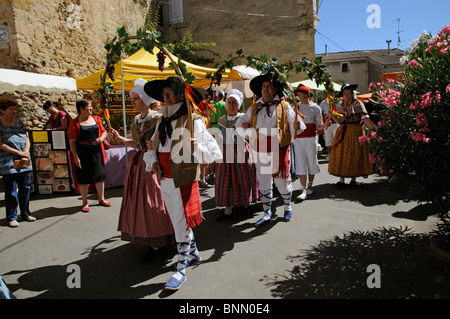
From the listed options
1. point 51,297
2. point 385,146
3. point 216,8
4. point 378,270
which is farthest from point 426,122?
point 216,8

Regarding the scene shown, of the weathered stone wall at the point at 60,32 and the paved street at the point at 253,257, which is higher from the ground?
the weathered stone wall at the point at 60,32

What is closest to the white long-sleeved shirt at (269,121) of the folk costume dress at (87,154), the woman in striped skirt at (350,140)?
the woman in striped skirt at (350,140)

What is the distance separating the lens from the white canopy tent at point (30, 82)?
597cm

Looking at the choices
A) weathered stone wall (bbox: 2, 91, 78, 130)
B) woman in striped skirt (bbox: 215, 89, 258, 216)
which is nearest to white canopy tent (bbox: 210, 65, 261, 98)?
woman in striped skirt (bbox: 215, 89, 258, 216)

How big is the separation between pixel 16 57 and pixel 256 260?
862 cm

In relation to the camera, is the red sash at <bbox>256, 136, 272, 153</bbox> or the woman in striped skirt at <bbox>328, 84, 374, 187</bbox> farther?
the woman in striped skirt at <bbox>328, 84, 374, 187</bbox>

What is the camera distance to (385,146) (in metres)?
2.97

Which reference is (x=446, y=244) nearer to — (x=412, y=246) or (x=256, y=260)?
(x=412, y=246)

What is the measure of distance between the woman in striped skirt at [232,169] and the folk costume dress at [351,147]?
2.30 meters

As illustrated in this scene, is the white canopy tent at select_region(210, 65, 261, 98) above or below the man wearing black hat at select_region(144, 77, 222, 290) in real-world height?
above

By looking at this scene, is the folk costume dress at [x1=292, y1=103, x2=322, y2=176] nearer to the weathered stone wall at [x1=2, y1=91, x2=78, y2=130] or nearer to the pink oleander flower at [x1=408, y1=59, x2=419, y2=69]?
the pink oleander flower at [x1=408, y1=59, x2=419, y2=69]

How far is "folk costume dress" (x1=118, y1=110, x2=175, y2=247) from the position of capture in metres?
3.42

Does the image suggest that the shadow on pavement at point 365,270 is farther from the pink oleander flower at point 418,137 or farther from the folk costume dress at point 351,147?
the folk costume dress at point 351,147

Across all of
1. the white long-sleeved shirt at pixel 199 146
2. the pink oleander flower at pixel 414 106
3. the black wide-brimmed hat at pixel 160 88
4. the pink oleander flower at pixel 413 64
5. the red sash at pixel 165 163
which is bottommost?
the red sash at pixel 165 163
